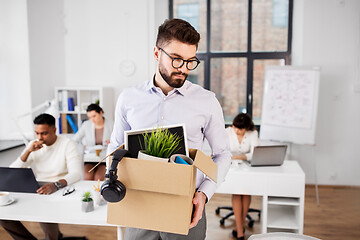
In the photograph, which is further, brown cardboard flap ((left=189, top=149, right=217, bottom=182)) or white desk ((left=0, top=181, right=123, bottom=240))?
white desk ((left=0, top=181, right=123, bottom=240))

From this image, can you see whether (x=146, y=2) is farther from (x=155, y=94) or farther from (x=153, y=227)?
(x=153, y=227)

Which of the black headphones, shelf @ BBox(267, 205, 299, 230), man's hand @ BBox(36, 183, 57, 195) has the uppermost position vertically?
the black headphones

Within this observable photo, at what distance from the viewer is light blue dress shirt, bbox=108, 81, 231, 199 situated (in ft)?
4.20

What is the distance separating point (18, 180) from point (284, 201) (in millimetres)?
2148

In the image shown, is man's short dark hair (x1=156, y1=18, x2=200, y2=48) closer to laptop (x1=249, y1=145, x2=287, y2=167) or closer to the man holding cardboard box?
the man holding cardboard box

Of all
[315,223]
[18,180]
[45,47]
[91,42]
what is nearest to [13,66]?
[45,47]

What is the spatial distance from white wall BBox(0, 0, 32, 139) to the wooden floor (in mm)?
1492

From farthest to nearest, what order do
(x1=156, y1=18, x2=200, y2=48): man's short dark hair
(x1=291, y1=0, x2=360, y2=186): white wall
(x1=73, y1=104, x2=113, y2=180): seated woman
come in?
(x1=291, y1=0, x2=360, y2=186): white wall < (x1=73, y1=104, x2=113, y2=180): seated woman < (x1=156, y1=18, x2=200, y2=48): man's short dark hair

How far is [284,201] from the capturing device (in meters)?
2.71

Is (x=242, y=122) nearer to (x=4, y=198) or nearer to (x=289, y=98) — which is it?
(x=289, y=98)

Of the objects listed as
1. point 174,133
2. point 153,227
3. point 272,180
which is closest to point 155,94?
point 174,133

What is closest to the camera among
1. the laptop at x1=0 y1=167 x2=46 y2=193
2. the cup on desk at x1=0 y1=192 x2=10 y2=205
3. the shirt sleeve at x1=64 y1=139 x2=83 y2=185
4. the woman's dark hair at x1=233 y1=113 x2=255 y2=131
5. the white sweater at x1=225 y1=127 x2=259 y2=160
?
the cup on desk at x1=0 y1=192 x2=10 y2=205

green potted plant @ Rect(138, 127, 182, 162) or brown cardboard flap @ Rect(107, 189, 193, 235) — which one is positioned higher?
green potted plant @ Rect(138, 127, 182, 162)

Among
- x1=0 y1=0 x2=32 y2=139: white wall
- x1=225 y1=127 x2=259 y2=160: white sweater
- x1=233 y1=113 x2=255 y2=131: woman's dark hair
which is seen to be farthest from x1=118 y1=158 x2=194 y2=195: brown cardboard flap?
x1=0 y1=0 x2=32 y2=139: white wall
